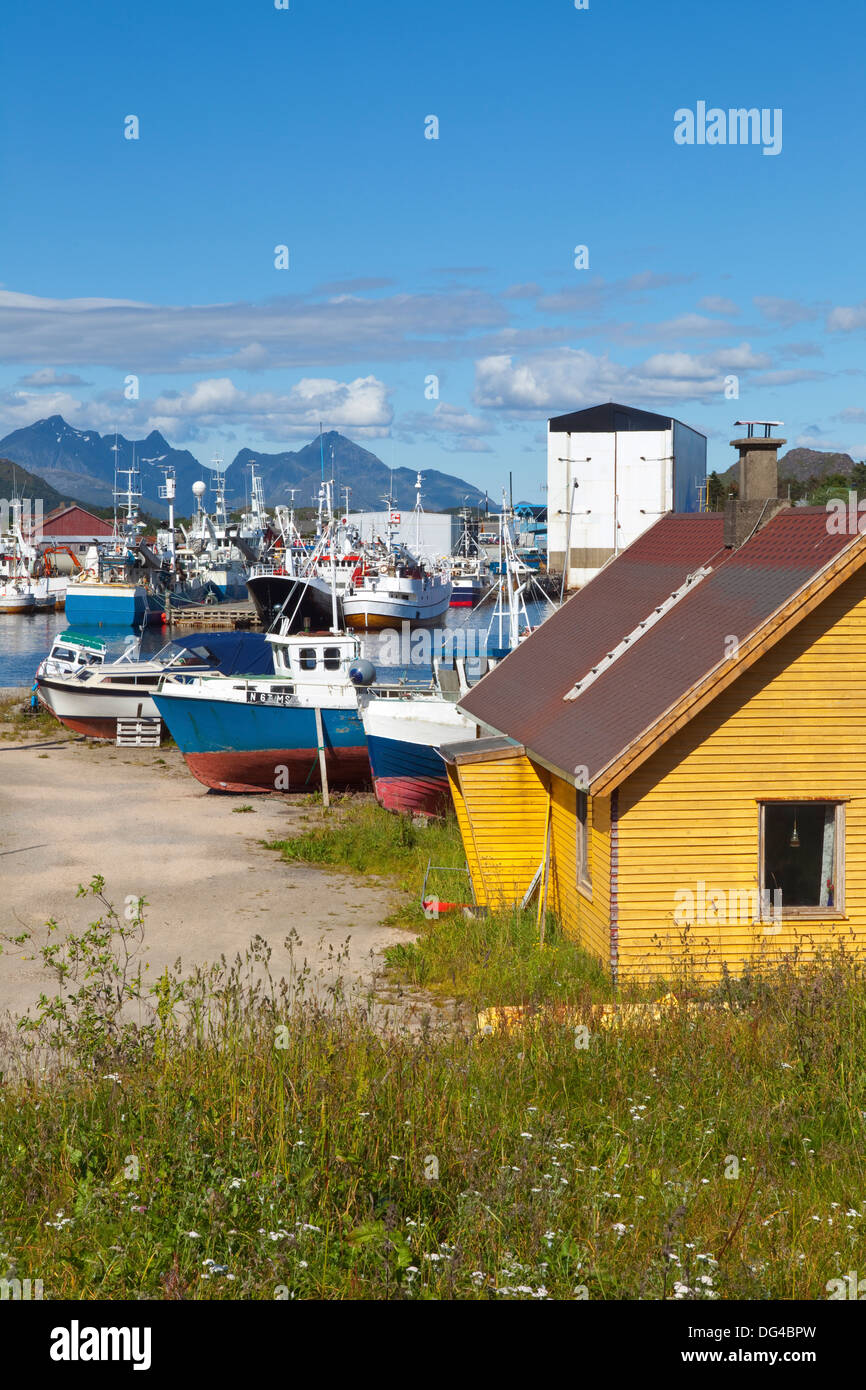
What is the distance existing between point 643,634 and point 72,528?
15654 centimetres

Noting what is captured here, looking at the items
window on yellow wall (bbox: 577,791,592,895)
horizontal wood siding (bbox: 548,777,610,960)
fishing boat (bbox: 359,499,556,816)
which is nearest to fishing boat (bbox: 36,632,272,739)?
fishing boat (bbox: 359,499,556,816)

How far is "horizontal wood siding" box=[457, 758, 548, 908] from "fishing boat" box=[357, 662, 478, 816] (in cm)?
751

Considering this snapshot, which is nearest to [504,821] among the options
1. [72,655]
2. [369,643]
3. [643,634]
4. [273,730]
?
[643,634]

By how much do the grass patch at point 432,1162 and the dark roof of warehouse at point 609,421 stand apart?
131ft

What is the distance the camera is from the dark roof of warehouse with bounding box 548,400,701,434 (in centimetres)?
4744

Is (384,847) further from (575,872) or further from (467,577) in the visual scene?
(467,577)

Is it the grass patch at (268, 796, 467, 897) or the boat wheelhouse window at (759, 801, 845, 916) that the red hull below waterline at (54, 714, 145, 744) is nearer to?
the grass patch at (268, 796, 467, 897)

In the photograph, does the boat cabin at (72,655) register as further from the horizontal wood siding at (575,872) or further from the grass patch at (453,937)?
the horizontal wood siding at (575,872)

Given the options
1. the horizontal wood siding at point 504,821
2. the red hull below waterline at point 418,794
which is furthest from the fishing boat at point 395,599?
the horizontal wood siding at point 504,821

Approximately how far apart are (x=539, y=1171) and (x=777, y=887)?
700 cm

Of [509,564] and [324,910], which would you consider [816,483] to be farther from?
[324,910]

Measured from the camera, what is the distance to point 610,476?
154 feet

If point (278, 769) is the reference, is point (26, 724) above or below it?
above

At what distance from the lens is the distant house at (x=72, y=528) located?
15625 cm
